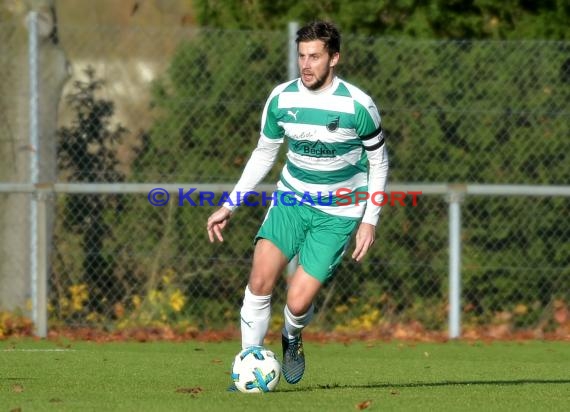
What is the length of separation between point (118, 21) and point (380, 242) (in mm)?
9234

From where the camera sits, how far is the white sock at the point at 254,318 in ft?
24.2

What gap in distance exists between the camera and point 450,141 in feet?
39.1

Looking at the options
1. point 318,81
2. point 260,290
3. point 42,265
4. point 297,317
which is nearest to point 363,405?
point 297,317

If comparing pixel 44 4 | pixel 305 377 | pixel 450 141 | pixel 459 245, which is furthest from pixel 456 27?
pixel 305 377

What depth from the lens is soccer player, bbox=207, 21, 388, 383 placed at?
729 centimetres

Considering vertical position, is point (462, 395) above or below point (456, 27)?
below

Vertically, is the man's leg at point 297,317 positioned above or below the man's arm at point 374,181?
below

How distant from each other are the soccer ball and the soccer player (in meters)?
0.27

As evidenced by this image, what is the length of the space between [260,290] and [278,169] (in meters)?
4.48

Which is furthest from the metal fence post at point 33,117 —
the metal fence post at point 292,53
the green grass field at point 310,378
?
the metal fence post at point 292,53

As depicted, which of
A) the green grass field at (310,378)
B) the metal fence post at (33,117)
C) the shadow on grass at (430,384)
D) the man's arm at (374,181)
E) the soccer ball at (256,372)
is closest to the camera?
the green grass field at (310,378)

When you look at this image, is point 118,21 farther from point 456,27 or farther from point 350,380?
point 350,380

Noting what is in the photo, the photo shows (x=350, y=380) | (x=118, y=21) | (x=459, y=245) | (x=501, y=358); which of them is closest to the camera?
(x=350, y=380)

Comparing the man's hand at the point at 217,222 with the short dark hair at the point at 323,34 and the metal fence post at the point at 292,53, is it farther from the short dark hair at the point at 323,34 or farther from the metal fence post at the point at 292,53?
the metal fence post at the point at 292,53
